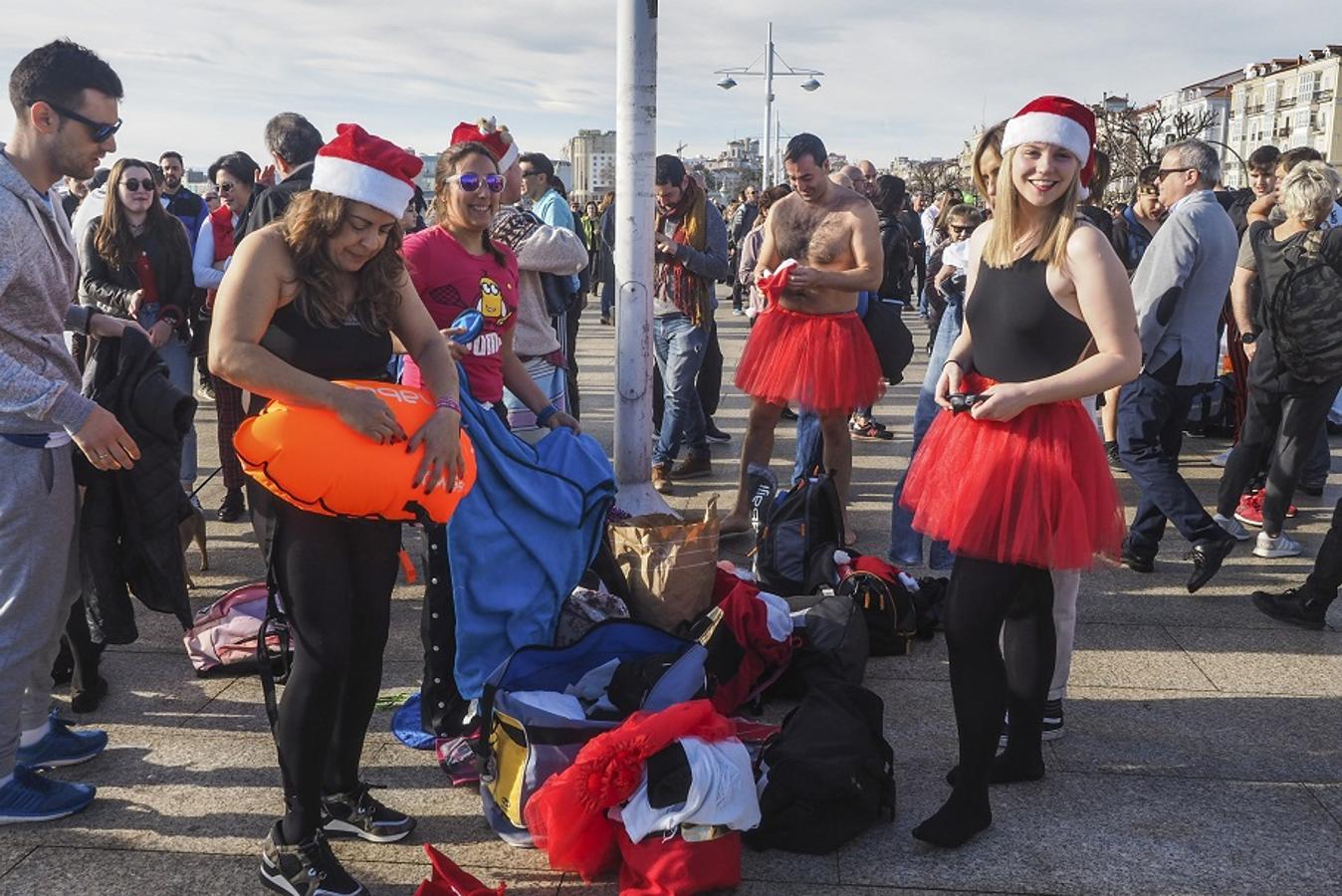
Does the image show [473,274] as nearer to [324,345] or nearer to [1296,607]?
[324,345]

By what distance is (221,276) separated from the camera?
19.7 ft

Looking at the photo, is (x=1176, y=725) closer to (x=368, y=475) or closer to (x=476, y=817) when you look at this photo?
(x=476, y=817)

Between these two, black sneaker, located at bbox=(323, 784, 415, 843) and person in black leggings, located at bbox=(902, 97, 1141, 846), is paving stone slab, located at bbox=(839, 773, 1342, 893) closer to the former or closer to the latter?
person in black leggings, located at bbox=(902, 97, 1141, 846)

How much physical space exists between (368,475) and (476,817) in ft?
3.95

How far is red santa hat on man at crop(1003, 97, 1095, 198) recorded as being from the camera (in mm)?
2971

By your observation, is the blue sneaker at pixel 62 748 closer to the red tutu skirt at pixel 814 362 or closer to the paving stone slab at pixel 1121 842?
the paving stone slab at pixel 1121 842

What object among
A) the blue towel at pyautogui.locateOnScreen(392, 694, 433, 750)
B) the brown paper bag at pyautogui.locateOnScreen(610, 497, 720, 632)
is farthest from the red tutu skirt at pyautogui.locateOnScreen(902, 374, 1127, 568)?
the blue towel at pyautogui.locateOnScreen(392, 694, 433, 750)

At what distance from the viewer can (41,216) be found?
294cm

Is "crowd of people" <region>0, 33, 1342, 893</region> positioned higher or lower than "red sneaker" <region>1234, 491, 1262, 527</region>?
higher

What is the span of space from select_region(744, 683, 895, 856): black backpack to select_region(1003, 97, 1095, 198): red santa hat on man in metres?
1.68

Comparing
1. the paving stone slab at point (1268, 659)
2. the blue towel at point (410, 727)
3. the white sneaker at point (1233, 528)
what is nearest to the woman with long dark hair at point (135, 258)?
the blue towel at point (410, 727)

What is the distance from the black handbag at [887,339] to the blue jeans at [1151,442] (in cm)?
110

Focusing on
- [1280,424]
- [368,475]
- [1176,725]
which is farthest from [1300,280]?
[368,475]

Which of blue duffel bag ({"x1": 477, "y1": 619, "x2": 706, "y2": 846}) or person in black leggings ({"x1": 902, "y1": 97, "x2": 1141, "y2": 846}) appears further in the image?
blue duffel bag ({"x1": 477, "y1": 619, "x2": 706, "y2": 846})
